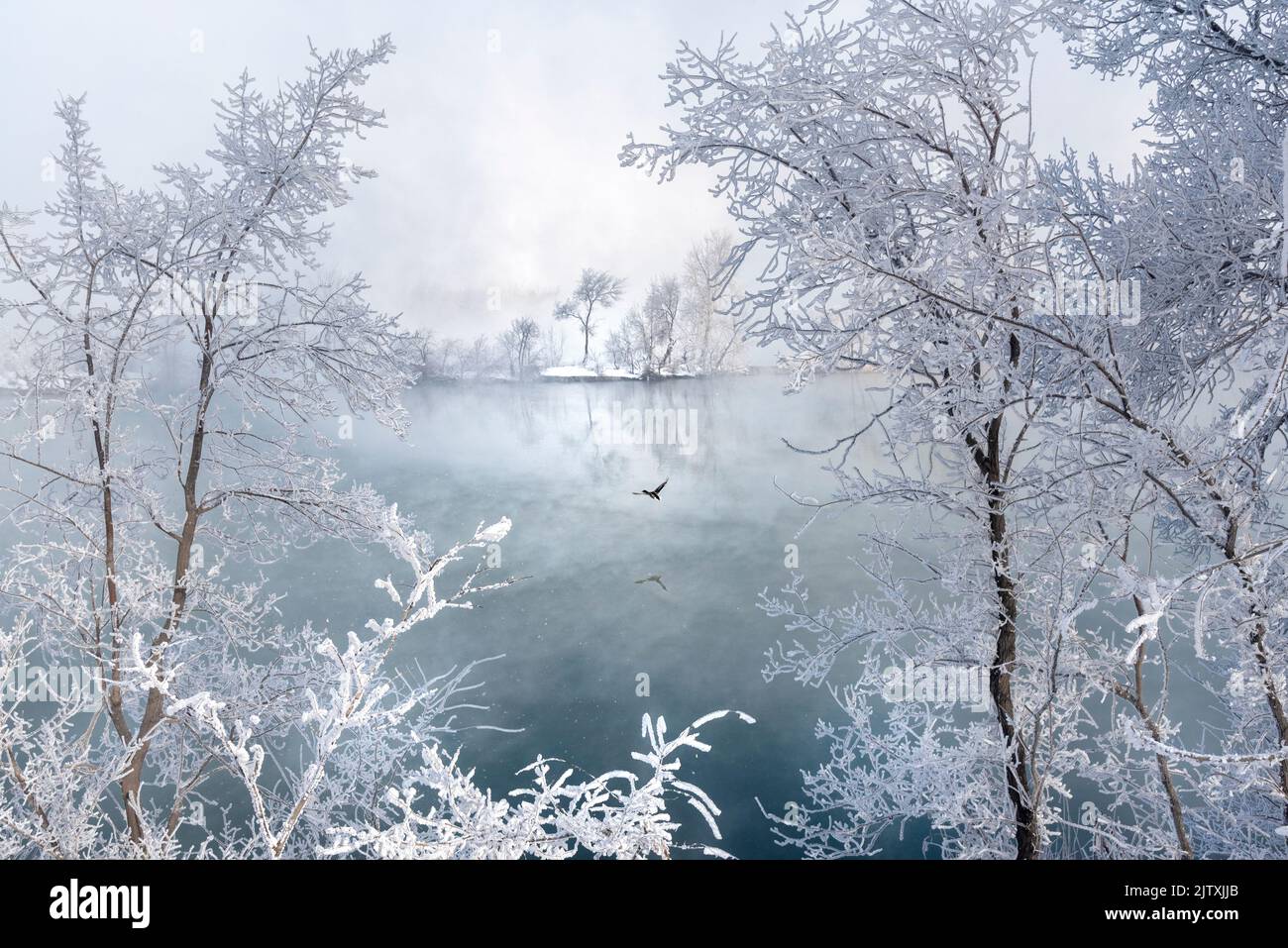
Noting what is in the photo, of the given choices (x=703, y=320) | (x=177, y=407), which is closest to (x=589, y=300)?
(x=703, y=320)

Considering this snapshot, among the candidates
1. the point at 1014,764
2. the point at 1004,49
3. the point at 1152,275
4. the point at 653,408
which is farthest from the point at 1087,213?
the point at 653,408

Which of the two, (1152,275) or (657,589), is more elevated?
(1152,275)

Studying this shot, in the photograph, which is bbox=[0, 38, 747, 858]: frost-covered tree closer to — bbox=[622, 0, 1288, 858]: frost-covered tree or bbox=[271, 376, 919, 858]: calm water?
bbox=[622, 0, 1288, 858]: frost-covered tree

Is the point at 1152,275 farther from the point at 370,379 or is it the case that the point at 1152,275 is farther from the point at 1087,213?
the point at 370,379

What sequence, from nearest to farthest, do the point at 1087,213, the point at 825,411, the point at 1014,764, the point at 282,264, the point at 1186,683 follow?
the point at 1014,764 < the point at 1087,213 < the point at 282,264 < the point at 825,411 < the point at 1186,683

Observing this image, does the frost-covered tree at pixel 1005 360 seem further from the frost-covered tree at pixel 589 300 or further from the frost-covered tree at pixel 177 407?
the frost-covered tree at pixel 589 300

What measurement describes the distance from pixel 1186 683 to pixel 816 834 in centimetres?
492

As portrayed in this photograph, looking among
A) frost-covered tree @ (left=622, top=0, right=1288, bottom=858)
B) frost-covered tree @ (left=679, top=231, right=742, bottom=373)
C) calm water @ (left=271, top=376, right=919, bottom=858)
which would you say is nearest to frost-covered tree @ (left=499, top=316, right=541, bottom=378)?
calm water @ (left=271, top=376, right=919, bottom=858)

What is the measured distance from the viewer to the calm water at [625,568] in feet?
19.6

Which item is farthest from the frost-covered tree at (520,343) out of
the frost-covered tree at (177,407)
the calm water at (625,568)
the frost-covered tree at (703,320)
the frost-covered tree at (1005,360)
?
the frost-covered tree at (1005,360)

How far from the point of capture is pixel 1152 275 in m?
2.73

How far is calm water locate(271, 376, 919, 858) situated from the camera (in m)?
5.98

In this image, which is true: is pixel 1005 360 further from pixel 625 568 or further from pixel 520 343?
pixel 520 343

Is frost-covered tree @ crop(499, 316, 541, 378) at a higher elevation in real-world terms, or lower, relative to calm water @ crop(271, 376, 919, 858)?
higher
